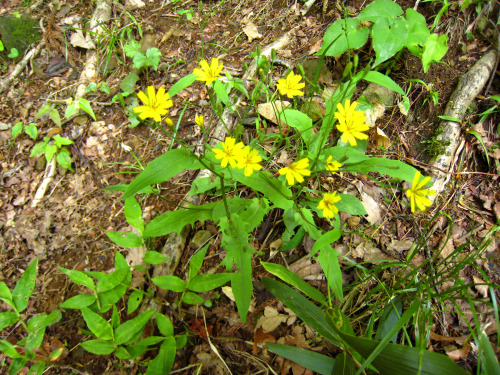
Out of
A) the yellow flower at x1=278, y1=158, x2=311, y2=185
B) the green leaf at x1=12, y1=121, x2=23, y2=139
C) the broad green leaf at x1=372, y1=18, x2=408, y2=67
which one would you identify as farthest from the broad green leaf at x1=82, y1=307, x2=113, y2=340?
the broad green leaf at x1=372, y1=18, x2=408, y2=67

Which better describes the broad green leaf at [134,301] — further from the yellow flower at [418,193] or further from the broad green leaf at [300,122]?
the yellow flower at [418,193]

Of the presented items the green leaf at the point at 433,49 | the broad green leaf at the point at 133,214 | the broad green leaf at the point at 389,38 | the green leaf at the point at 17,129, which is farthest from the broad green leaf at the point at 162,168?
the green leaf at the point at 17,129

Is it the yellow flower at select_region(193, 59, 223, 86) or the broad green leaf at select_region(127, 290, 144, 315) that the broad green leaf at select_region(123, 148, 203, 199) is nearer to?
the yellow flower at select_region(193, 59, 223, 86)

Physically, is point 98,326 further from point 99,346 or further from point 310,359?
point 310,359

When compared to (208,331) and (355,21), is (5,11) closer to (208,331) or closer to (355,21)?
(355,21)

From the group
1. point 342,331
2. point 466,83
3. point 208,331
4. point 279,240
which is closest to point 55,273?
point 208,331

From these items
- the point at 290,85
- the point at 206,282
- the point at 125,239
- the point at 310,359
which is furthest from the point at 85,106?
the point at 310,359
